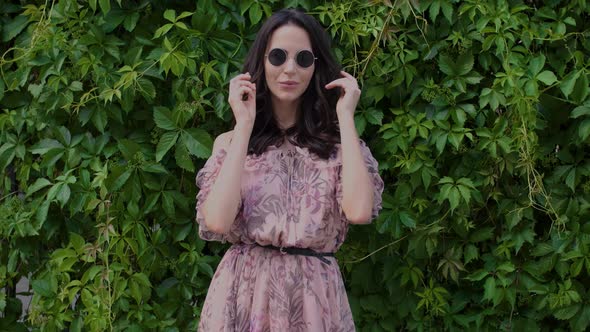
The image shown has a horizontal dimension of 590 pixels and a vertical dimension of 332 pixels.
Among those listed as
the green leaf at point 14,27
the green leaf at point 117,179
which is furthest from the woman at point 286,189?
the green leaf at point 14,27

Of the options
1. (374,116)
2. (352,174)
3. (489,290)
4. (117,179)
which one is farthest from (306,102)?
(489,290)

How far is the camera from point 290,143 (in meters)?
2.21

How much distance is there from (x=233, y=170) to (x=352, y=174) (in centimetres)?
27

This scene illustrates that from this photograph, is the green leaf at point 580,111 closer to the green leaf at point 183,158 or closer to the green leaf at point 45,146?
Result: the green leaf at point 183,158

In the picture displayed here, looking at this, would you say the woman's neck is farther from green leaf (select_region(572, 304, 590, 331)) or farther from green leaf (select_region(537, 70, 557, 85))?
green leaf (select_region(572, 304, 590, 331))

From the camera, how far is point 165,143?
2951mm

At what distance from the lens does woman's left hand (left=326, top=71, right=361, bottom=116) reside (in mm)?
2115

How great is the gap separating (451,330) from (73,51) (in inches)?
61.0

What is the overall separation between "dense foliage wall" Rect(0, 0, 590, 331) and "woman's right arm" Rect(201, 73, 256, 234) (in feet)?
2.69

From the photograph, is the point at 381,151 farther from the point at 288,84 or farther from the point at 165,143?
the point at 288,84

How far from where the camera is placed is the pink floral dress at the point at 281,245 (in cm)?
211

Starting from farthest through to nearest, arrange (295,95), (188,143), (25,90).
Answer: (25,90)
(188,143)
(295,95)

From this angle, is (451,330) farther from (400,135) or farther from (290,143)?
(290,143)

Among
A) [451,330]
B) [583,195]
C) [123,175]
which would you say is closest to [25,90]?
[123,175]
